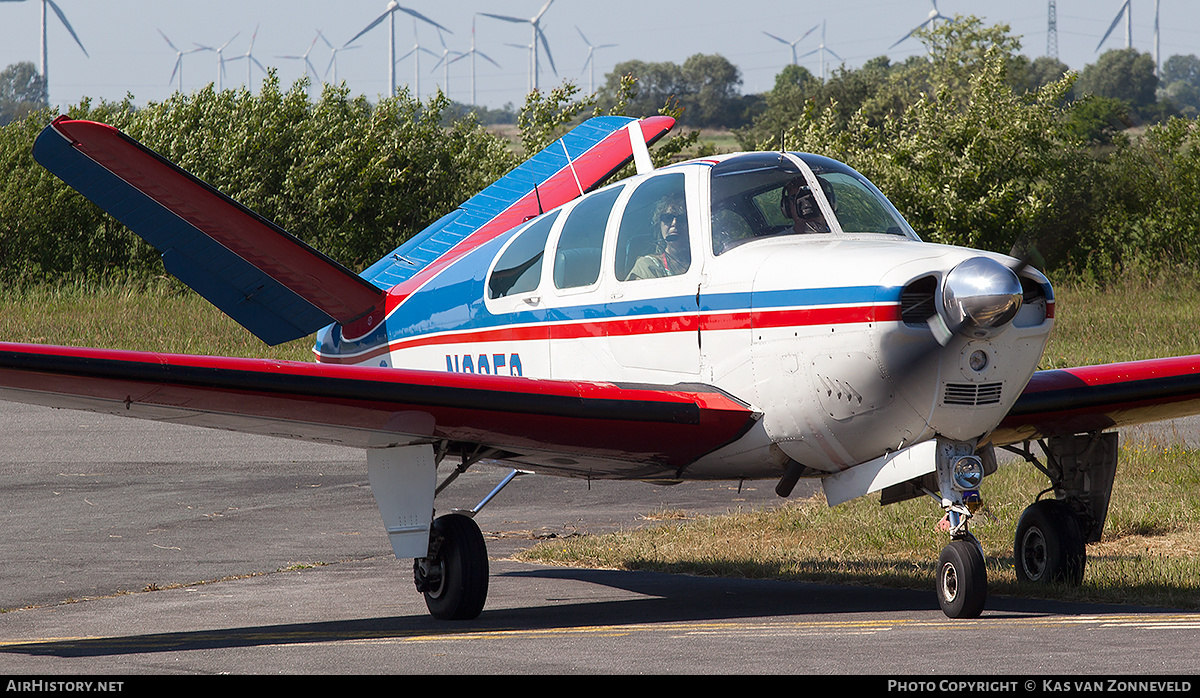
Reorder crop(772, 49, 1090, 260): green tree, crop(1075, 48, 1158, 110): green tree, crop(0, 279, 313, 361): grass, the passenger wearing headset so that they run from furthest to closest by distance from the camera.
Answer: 1. crop(1075, 48, 1158, 110): green tree
2. crop(772, 49, 1090, 260): green tree
3. crop(0, 279, 313, 361): grass
4. the passenger wearing headset

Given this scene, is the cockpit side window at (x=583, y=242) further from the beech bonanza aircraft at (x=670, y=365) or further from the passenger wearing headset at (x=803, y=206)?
the passenger wearing headset at (x=803, y=206)

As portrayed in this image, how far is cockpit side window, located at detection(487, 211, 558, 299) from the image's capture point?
356 inches

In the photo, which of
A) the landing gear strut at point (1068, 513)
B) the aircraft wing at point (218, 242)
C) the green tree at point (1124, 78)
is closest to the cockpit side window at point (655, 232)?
the aircraft wing at point (218, 242)

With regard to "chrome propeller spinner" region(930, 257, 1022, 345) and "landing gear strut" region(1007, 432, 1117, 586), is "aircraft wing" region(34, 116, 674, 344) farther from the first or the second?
"landing gear strut" region(1007, 432, 1117, 586)

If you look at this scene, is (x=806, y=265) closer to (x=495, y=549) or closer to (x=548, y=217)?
(x=548, y=217)

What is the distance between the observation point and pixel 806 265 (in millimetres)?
7102

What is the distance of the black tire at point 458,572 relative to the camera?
317 inches

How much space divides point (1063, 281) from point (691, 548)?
28.3m

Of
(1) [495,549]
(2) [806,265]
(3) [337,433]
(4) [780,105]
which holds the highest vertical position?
(4) [780,105]

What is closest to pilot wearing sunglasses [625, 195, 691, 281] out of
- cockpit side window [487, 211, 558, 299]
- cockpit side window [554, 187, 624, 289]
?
cockpit side window [554, 187, 624, 289]

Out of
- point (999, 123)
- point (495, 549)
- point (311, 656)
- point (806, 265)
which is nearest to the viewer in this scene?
point (311, 656)

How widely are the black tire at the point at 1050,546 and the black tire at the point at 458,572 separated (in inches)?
156

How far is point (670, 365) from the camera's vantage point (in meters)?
7.89
